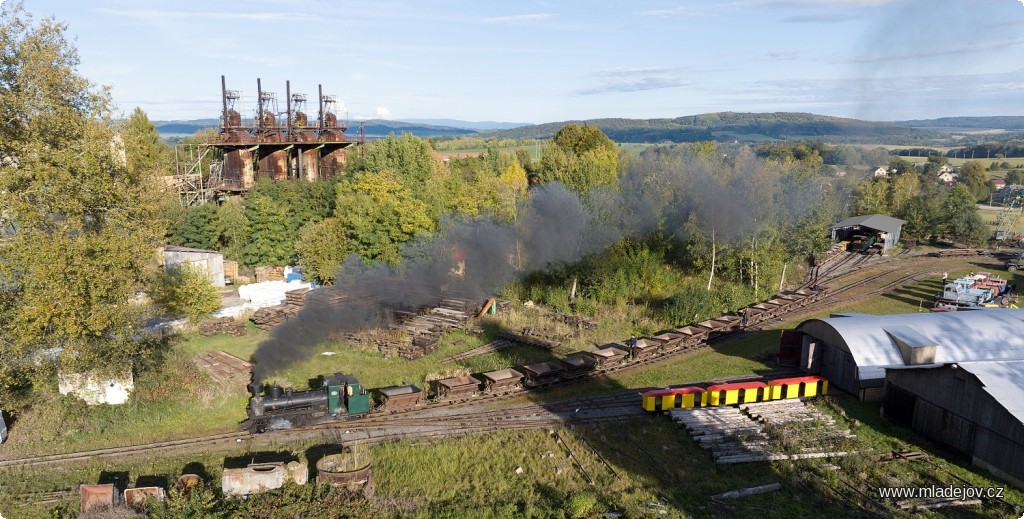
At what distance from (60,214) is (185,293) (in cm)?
1005

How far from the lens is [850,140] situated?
2844 inches

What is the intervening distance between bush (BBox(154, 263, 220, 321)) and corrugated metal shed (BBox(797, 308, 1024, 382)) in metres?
28.9

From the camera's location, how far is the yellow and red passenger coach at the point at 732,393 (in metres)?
22.3

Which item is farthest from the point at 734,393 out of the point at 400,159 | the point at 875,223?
the point at 875,223

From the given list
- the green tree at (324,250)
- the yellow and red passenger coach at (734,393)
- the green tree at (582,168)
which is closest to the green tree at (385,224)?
the green tree at (324,250)

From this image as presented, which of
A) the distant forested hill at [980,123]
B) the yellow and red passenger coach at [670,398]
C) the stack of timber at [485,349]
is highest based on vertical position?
the distant forested hill at [980,123]

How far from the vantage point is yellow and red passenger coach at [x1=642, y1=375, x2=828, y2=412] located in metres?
22.3

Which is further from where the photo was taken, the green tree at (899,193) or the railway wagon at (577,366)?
the green tree at (899,193)

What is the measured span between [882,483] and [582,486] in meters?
8.38

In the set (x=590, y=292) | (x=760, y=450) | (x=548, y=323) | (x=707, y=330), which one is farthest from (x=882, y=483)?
(x=590, y=292)

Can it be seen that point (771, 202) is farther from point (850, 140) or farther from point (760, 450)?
point (850, 140)

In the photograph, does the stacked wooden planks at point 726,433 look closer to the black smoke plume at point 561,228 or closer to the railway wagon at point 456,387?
the railway wagon at point 456,387

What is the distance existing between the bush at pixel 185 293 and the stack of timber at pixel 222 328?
641mm

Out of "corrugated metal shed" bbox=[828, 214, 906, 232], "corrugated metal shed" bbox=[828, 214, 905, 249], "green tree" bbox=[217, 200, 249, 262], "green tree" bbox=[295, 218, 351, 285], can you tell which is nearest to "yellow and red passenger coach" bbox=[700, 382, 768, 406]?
"green tree" bbox=[295, 218, 351, 285]
